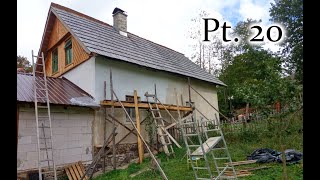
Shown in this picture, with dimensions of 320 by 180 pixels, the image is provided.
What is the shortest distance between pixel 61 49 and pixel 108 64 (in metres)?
3.11

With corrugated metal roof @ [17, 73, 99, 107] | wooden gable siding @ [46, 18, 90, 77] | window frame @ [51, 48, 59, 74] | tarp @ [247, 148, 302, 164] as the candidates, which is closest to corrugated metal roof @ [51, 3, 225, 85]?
wooden gable siding @ [46, 18, 90, 77]

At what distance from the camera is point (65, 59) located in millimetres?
12008

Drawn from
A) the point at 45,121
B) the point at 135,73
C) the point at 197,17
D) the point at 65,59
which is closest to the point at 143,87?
the point at 135,73

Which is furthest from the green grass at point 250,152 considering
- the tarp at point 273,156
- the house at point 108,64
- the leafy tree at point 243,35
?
the leafy tree at point 243,35

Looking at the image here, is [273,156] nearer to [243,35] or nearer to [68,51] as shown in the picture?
[68,51]

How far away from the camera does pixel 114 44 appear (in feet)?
39.3

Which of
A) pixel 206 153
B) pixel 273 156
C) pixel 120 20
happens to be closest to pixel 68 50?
pixel 120 20

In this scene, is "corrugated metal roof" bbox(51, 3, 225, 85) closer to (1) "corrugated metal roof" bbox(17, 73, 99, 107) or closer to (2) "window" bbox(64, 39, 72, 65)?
(2) "window" bbox(64, 39, 72, 65)

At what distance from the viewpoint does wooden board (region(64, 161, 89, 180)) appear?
8.45m

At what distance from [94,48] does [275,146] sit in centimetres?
776

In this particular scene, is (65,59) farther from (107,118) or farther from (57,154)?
(57,154)

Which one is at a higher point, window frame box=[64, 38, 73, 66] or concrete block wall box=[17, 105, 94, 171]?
window frame box=[64, 38, 73, 66]

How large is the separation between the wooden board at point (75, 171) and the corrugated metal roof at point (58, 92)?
2028 millimetres

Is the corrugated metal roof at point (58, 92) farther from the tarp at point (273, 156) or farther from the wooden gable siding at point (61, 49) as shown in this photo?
the tarp at point (273, 156)
